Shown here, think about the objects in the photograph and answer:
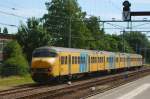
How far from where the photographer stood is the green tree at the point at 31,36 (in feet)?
197

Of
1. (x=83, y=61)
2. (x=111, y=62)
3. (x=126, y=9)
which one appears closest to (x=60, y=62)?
(x=83, y=61)

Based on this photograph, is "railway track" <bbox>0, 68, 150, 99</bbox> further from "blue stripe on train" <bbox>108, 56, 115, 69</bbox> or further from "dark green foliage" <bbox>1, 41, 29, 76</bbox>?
"blue stripe on train" <bbox>108, 56, 115, 69</bbox>

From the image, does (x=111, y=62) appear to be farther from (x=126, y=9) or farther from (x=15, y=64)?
(x=126, y=9)

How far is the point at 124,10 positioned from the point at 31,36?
4012cm

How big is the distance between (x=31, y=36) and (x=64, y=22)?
29.2m

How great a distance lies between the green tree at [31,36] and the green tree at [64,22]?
23.2 m

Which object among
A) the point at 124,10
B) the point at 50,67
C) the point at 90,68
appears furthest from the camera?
the point at 90,68

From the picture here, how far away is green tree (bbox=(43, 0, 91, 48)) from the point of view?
87.2 metres

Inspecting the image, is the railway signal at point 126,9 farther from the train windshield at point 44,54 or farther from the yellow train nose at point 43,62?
the train windshield at point 44,54

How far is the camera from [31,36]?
61000mm

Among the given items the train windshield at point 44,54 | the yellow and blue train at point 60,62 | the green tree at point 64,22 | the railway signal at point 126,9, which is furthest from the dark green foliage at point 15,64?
the green tree at point 64,22

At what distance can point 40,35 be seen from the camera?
6022cm

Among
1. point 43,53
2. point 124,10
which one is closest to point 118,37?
point 43,53

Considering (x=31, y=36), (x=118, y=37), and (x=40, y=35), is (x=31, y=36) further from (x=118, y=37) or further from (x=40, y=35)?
(x=118, y=37)
